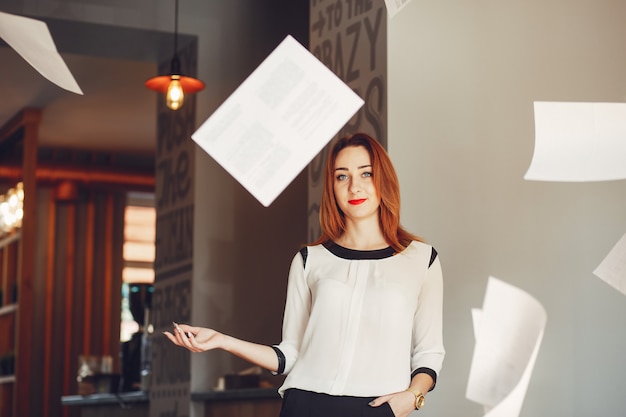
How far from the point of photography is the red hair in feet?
6.35

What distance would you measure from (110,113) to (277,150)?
5.12m

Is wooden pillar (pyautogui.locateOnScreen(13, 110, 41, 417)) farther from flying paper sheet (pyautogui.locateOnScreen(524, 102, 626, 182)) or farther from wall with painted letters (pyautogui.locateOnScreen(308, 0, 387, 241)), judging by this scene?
flying paper sheet (pyautogui.locateOnScreen(524, 102, 626, 182))

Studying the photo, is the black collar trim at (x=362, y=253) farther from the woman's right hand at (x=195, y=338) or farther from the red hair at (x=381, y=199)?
the woman's right hand at (x=195, y=338)

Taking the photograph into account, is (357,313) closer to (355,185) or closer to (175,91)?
(355,185)

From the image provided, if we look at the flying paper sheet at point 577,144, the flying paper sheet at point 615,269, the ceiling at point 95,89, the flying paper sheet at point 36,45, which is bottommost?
the flying paper sheet at point 615,269

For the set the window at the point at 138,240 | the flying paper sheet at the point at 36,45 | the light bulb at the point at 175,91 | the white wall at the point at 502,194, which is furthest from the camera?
the window at the point at 138,240

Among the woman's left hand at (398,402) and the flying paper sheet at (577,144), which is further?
the flying paper sheet at (577,144)

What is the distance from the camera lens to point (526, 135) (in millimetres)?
2709

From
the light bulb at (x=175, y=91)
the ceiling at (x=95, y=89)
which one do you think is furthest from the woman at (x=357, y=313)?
the ceiling at (x=95, y=89)

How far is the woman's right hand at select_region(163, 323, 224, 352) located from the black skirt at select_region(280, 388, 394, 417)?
0.19 meters

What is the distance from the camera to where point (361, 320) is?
6.07 feet

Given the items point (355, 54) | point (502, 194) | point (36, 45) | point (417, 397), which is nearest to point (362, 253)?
point (417, 397)

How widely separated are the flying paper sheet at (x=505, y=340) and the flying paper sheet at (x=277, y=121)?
466 mm

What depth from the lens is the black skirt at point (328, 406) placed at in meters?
1.78
